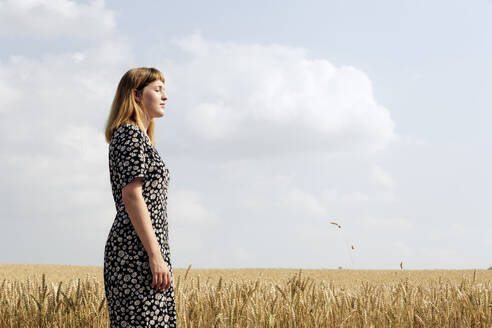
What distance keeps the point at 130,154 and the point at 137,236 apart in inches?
17.4

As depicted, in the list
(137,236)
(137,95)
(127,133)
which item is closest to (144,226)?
(137,236)

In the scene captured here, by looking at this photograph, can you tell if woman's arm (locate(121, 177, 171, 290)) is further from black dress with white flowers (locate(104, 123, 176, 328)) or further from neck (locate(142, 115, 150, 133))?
neck (locate(142, 115, 150, 133))

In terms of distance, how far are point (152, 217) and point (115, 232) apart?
0.21 metres

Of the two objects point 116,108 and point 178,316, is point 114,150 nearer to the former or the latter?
point 116,108

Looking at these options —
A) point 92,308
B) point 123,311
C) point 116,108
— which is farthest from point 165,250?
point 92,308

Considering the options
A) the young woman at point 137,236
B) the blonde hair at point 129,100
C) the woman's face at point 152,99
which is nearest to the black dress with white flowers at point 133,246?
the young woman at point 137,236

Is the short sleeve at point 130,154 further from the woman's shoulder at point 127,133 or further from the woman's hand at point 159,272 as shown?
the woman's hand at point 159,272

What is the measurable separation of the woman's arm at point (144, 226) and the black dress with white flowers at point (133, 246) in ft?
0.19

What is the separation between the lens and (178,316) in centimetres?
386

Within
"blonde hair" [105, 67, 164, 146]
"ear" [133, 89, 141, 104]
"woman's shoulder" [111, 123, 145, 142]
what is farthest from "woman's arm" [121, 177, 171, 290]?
"ear" [133, 89, 141, 104]

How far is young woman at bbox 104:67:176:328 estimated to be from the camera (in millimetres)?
2631

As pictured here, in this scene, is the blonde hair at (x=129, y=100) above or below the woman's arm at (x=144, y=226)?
above

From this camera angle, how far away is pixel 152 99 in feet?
9.79

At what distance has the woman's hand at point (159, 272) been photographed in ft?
8.58
